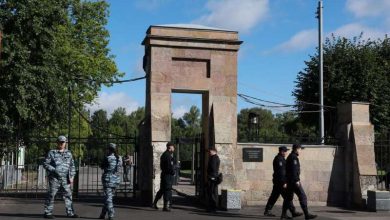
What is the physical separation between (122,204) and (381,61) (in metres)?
22.9

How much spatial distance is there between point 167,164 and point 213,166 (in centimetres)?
126

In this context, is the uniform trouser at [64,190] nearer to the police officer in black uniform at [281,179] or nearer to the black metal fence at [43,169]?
the black metal fence at [43,169]

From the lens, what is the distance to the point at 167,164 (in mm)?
13984

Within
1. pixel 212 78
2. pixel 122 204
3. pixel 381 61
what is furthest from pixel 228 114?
pixel 381 61

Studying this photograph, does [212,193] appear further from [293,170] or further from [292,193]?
[293,170]

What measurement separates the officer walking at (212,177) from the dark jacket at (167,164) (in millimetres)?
1043

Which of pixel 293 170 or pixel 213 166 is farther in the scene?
pixel 213 166

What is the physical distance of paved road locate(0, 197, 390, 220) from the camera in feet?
42.2

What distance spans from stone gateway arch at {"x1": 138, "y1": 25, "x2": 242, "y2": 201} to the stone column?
3741 millimetres

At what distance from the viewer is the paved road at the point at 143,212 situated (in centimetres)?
1285

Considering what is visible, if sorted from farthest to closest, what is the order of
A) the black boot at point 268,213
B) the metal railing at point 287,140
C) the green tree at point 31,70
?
1. the green tree at point 31,70
2. the metal railing at point 287,140
3. the black boot at point 268,213

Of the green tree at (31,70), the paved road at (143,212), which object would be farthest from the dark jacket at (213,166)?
the green tree at (31,70)

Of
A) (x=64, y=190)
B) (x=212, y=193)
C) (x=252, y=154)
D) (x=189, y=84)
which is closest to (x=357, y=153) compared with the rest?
(x=252, y=154)

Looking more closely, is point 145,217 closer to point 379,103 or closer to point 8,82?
point 8,82
